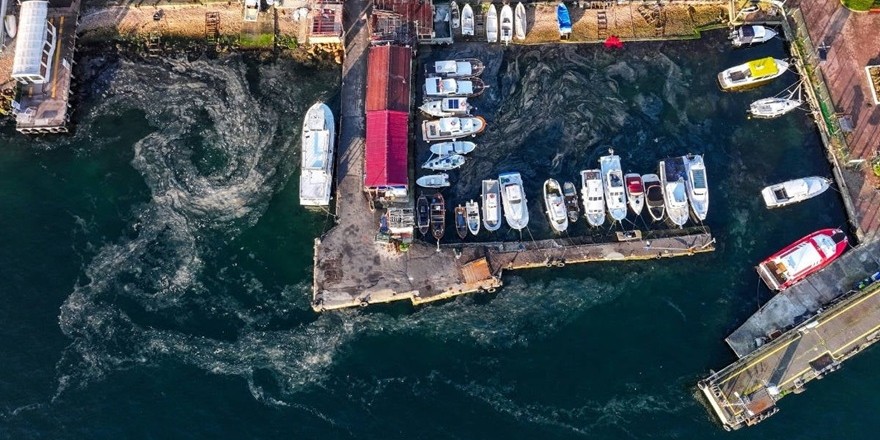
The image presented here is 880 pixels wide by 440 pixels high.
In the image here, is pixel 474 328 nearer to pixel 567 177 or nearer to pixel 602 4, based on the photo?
pixel 567 177

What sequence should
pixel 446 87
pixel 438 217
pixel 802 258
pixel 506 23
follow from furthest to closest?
pixel 506 23
pixel 446 87
pixel 438 217
pixel 802 258

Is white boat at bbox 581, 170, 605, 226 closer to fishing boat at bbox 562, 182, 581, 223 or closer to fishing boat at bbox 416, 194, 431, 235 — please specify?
fishing boat at bbox 562, 182, 581, 223

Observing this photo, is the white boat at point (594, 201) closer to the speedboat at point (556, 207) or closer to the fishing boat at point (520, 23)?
the speedboat at point (556, 207)

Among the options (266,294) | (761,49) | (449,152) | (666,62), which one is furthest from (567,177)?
(266,294)

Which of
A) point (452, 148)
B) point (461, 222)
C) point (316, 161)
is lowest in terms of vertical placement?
point (461, 222)

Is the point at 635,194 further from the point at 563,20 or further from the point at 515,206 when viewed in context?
the point at 563,20

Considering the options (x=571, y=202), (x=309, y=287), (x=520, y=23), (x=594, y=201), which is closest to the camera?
(x=309, y=287)

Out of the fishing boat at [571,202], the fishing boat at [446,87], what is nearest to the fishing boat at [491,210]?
the fishing boat at [571,202]

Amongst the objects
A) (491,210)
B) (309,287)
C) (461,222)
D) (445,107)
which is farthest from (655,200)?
(309,287)
